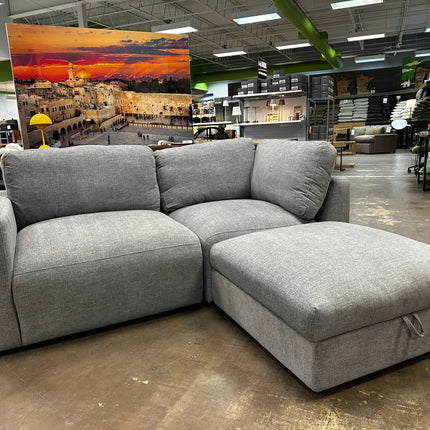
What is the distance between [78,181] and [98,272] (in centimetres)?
66

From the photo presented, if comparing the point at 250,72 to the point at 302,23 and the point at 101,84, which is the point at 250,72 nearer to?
the point at 302,23

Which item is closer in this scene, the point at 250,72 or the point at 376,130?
the point at 376,130

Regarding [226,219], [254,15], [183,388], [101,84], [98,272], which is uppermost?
[254,15]

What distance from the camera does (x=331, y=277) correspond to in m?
1.22

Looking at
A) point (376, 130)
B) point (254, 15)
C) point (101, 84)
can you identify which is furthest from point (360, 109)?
point (101, 84)

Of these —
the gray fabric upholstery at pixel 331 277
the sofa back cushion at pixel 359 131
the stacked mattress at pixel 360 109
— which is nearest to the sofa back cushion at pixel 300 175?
the gray fabric upholstery at pixel 331 277

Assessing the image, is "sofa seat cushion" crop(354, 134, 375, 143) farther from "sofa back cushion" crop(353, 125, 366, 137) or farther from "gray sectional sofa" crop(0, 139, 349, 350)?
Answer: "gray sectional sofa" crop(0, 139, 349, 350)

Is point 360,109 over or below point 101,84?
below

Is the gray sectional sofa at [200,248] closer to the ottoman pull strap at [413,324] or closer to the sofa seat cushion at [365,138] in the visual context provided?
the ottoman pull strap at [413,324]

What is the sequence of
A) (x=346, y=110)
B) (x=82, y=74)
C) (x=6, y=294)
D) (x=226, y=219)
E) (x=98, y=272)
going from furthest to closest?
(x=346, y=110) < (x=82, y=74) < (x=226, y=219) < (x=98, y=272) < (x=6, y=294)

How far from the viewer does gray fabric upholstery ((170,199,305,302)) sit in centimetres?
181

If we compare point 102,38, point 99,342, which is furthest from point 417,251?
point 102,38

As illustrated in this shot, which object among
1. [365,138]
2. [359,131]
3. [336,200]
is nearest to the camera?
[336,200]

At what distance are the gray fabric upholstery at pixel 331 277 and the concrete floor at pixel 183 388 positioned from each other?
0.40ft
